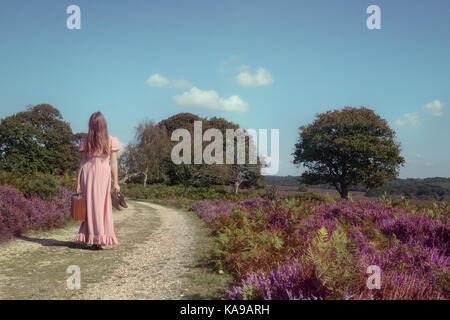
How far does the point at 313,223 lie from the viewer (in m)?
6.16

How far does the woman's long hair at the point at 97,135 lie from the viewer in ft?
20.2

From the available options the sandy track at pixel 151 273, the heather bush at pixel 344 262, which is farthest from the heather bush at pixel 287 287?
the sandy track at pixel 151 273

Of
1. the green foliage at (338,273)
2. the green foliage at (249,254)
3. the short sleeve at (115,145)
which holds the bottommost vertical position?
the green foliage at (249,254)

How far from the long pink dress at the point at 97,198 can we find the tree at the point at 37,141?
858 inches

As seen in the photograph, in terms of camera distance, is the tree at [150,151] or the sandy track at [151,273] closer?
the sandy track at [151,273]

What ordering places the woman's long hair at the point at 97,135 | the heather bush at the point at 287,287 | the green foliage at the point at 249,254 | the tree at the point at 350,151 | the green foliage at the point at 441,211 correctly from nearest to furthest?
the heather bush at the point at 287,287 → the green foliage at the point at 249,254 → the green foliage at the point at 441,211 → the woman's long hair at the point at 97,135 → the tree at the point at 350,151

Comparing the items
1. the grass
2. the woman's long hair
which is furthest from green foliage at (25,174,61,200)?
the woman's long hair

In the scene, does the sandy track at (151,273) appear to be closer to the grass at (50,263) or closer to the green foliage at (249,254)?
the grass at (50,263)

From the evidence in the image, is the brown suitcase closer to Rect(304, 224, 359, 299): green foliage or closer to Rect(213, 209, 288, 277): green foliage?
Rect(213, 209, 288, 277): green foliage

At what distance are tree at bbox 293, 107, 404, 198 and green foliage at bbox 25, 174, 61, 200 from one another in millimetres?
25546

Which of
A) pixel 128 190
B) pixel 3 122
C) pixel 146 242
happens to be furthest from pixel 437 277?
pixel 3 122

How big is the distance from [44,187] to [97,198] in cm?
556
